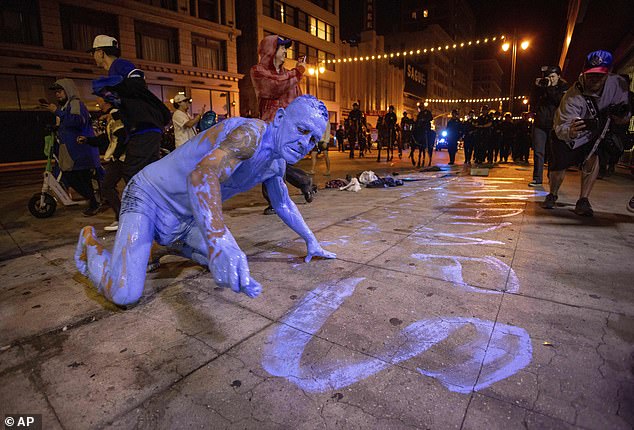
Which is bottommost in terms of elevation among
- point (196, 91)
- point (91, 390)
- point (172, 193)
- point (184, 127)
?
point (91, 390)

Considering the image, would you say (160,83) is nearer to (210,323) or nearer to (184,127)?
(184,127)

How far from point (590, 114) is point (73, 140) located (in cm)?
720

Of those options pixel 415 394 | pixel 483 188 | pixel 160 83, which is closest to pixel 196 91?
pixel 160 83

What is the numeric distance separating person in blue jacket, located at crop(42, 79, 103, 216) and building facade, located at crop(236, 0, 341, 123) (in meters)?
17.5

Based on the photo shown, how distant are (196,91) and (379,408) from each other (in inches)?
970

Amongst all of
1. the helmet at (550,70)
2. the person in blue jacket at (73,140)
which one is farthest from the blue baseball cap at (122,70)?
the helmet at (550,70)

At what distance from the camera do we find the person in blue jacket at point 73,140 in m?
5.10

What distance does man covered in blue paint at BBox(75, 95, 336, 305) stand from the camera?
177 centimetres

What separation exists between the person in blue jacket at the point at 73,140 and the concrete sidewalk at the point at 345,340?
2162 millimetres

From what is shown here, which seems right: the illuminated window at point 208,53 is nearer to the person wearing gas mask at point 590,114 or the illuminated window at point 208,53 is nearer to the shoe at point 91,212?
the shoe at point 91,212

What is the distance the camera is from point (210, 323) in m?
2.04

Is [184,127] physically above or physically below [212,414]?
above

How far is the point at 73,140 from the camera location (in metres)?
5.19

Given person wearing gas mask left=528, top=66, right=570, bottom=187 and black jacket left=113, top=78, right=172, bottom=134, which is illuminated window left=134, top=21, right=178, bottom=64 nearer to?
black jacket left=113, top=78, right=172, bottom=134
